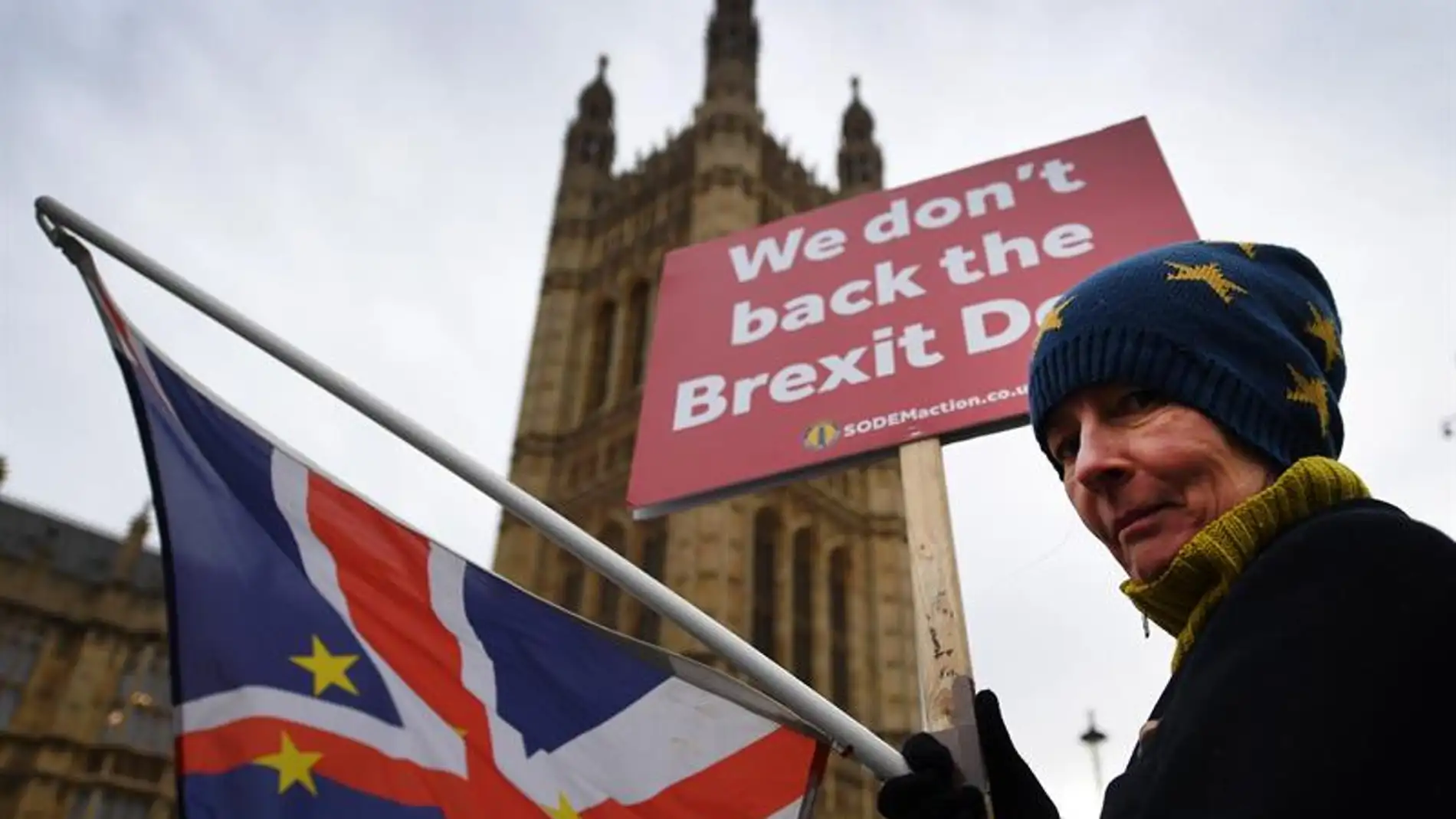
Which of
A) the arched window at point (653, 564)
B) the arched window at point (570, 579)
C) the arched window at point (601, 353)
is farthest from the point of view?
the arched window at point (601, 353)

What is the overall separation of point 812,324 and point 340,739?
73.7 inches

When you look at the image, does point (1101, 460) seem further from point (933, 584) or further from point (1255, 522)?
point (933, 584)

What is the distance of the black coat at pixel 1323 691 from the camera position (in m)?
0.75

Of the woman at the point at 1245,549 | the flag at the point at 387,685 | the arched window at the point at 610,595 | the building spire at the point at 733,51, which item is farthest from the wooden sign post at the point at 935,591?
the building spire at the point at 733,51

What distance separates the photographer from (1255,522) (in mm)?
1017

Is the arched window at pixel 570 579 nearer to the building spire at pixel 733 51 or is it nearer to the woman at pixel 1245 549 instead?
the building spire at pixel 733 51

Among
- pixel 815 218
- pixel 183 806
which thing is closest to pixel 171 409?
pixel 183 806

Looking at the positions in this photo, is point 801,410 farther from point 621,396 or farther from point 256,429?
point 621,396

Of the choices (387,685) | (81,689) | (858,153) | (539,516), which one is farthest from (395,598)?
(858,153)

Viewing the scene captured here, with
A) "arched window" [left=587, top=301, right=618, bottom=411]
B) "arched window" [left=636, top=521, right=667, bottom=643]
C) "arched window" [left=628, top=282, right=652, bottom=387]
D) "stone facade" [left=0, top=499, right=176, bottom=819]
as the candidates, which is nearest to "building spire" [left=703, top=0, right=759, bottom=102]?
"arched window" [left=628, top=282, right=652, bottom=387]

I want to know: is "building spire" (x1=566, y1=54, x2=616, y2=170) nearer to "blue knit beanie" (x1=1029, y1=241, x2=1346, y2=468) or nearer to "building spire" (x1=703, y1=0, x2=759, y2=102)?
"building spire" (x1=703, y1=0, x2=759, y2=102)

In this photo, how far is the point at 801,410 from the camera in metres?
3.21

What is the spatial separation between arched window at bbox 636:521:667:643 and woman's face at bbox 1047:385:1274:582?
2078 centimetres

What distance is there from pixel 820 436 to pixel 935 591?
2.40 feet
